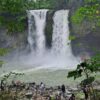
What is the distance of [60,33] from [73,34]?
3769 mm

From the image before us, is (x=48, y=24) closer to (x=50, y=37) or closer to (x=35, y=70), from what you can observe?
(x=50, y=37)

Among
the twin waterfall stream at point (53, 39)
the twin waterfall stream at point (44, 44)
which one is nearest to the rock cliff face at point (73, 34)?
the twin waterfall stream at point (44, 44)

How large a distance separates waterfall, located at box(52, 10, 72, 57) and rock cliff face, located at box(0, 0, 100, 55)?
765 mm

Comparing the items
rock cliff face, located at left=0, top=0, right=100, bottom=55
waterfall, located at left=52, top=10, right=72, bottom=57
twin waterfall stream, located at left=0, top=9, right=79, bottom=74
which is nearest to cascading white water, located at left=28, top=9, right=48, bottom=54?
twin waterfall stream, located at left=0, top=9, right=79, bottom=74

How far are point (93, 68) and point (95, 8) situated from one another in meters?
2.28

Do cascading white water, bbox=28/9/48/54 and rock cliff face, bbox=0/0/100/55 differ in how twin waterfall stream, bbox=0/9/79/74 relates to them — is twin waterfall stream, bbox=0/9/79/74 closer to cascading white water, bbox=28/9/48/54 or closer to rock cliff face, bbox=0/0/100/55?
cascading white water, bbox=28/9/48/54

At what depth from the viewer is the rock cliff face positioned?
39.5m

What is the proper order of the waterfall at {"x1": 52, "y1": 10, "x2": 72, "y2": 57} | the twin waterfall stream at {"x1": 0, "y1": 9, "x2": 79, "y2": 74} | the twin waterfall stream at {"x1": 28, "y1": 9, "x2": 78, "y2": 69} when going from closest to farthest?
the twin waterfall stream at {"x1": 0, "y1": 9, "x2": 79, "y2": 74} < the twin waterfall stream at {"x1": 28, "y1": 9, "x2": 78, "y2": 69} < the waterfall at {"x1": 52, "y1": 10, "x2": 72, "y2": 57}

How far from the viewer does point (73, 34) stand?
131 ft

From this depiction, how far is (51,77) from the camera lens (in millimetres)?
29422

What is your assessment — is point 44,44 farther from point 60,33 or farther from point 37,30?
point 60,33

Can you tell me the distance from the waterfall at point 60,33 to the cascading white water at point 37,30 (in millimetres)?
1912

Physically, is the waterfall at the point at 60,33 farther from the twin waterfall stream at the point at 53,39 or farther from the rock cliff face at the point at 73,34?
the rock cliff face at the point at 73,34

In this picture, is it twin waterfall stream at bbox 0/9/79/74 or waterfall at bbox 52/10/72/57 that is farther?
waterfall at bbox 52/10/72/57
